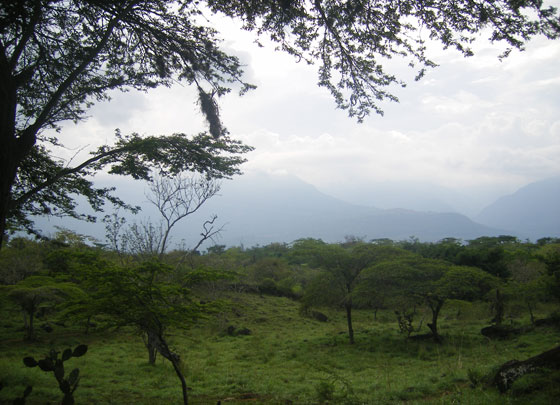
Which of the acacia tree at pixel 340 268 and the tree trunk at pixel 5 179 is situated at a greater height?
the tree trunk at pixel 5 179

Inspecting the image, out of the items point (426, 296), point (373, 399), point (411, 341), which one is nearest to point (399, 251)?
point (426, 296)

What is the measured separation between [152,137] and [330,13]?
13.5 ft

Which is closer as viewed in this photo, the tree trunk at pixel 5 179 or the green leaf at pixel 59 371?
the green leaf at pixel 59 371

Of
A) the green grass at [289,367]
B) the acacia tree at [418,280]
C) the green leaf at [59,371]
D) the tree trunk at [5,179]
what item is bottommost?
the green grass at [289,367]

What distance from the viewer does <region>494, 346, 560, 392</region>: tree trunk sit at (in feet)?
15.4

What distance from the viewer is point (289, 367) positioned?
445 inches

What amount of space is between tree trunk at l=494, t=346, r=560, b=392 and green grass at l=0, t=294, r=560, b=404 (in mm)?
210

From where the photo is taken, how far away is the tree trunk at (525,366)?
4691mm

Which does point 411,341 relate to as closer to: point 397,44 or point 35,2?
point 397,44

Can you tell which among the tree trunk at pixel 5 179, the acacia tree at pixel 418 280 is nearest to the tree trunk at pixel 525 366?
the tree trunk at pixel 5 179

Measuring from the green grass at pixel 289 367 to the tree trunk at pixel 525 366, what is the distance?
21cm

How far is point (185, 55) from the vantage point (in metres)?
5.91

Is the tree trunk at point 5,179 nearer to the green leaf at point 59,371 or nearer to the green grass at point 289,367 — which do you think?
the green leaf at point 59,371

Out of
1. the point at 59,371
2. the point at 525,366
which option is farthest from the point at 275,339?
the point at 59,371
